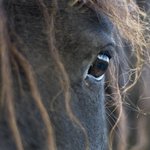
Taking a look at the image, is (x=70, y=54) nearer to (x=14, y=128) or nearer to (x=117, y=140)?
(x=14, y=128)

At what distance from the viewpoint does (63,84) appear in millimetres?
682

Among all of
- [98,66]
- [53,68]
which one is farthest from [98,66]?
[53,68]

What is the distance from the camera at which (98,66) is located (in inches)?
35.1

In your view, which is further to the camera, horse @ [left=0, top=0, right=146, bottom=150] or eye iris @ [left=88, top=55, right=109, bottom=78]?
eye iris @ [left=88, top=55, right=109, bottom=78]

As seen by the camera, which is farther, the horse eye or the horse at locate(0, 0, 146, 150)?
the horse eye

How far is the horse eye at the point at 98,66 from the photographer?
872mm

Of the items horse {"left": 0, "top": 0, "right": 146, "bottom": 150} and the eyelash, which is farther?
the eyelash

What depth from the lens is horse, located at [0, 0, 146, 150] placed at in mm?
563

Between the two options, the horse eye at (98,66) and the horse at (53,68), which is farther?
the horse eye at (98,66)

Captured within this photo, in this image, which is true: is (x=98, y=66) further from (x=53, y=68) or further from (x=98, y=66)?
(x=53, y=68)

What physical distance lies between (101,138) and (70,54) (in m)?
0.48

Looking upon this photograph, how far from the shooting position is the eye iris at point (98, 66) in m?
0.87

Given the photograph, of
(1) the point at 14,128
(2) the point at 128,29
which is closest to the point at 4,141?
(1) the point at 14,128

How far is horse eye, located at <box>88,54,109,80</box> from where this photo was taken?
0.87 metres
